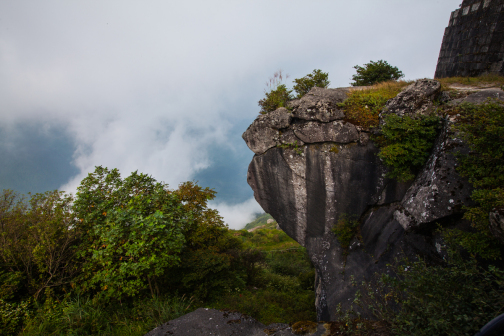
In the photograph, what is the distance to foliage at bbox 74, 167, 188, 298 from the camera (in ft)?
25.2

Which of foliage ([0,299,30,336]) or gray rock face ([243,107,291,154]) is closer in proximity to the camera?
foliage ([0,299,30,336])

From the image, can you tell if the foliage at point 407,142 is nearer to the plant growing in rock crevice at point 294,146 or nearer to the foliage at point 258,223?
the plant growing in rock crevice at point 294,146

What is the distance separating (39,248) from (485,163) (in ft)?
48.5

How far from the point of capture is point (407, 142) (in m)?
8.82

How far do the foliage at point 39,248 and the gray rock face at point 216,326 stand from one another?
5956 millimetres

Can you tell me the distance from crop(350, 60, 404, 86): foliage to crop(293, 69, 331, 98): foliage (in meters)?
3.77

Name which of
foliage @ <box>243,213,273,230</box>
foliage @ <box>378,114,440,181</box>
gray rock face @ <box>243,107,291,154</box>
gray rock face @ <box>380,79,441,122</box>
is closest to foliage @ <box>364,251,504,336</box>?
foliage @ <box>378,114,440,181</box>

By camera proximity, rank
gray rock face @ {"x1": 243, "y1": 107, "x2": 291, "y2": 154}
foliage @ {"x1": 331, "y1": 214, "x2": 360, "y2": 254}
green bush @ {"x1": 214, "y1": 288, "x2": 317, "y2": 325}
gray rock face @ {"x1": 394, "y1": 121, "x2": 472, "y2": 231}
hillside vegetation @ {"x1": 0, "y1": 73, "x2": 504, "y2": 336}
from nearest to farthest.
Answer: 1. hillside vegetation @ {"x1": 0, "y1": 73, "x2": 504, "y2": 336}
2. gray rock face @ {"x1": 394, "y1": 121, "x2": 472, "y2": 231}
3. green bush @ {"x1": 214, "y1": 288, "x2": 317, "y2": 325}
4. foliage @ {"x1": 331, "y1": 214, "x2": 360, "y2": 254}
5. gray rock face @ {"x1": 243, "y1": 107, "x2": 291, "y2": 154}

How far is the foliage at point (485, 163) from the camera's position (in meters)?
5.54

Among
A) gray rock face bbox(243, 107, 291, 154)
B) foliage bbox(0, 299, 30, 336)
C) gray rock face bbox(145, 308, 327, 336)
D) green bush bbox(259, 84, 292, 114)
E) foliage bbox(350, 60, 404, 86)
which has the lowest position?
gray rock face bbox(145, 308, 327, 336)

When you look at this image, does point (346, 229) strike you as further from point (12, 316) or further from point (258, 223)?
point (258, 223)

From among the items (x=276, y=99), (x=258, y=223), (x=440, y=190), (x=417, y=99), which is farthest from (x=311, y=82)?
(x=258, y=223)

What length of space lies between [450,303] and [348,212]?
24.3 feet

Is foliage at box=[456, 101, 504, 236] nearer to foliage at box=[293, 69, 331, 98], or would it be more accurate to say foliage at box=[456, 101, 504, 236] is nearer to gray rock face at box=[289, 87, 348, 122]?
gray rock face at box=[289, 87, 348, 122]
